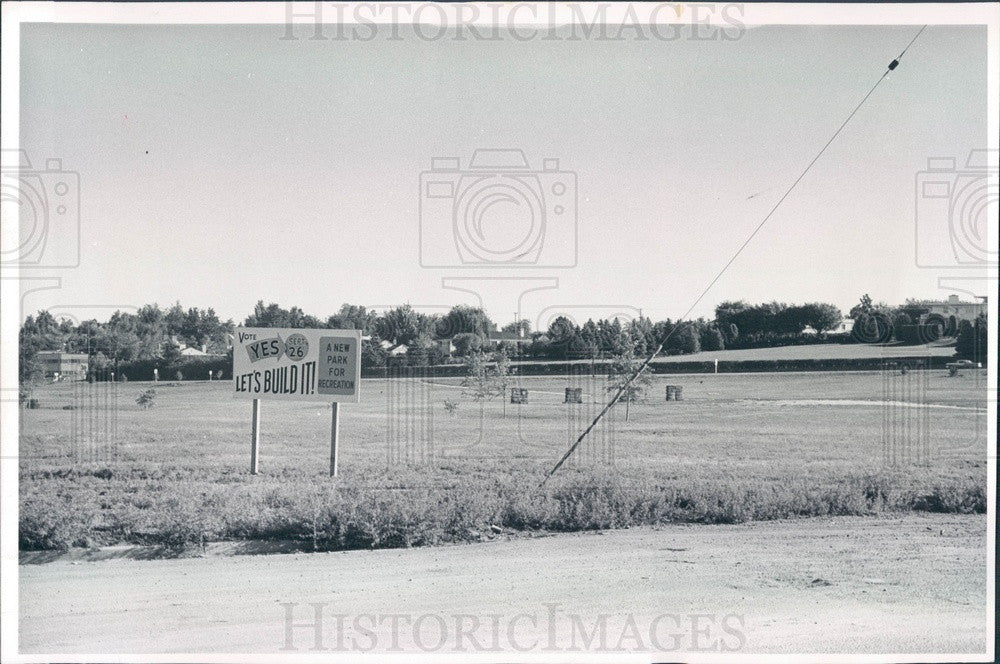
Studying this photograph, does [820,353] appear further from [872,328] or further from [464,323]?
[464,323]

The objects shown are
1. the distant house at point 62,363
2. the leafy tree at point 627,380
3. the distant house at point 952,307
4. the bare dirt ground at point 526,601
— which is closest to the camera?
the bare dirt ground at point 526,601

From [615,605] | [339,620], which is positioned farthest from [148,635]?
[615,605]

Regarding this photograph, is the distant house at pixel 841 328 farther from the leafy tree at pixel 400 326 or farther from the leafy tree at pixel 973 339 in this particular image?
the leafy tree at pixel 400 326

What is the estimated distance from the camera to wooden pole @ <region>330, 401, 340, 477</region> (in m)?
6.54

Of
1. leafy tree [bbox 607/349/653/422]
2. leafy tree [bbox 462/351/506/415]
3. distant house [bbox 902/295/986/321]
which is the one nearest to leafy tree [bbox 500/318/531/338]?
leafy tree [bbox 462/351/506/415]

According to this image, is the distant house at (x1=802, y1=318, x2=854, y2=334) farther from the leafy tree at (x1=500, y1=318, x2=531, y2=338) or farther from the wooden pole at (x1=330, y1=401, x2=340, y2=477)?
the wooden pole at (x1=330, y1=401, x2=340, y2=477)

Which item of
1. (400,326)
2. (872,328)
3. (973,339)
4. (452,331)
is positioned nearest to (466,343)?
(452,331)

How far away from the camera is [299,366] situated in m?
6.46

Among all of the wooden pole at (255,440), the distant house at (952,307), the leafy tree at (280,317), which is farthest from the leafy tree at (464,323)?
the distant house at (952,307)

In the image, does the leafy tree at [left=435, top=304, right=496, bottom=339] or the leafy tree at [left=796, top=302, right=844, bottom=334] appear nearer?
the leafy tree at [left=435, top=304, right=496, bottom=339]

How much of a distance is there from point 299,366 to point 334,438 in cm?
60

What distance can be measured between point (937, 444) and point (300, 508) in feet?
15.7

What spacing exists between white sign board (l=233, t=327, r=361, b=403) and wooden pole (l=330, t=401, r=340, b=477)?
0.10 m

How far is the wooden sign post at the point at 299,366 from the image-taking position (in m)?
6.40
